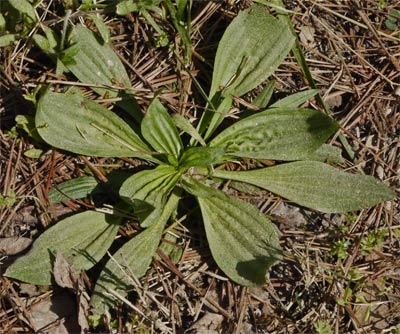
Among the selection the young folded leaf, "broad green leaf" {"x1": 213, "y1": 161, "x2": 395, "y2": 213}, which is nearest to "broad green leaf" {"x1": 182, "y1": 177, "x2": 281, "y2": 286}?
"broad green leaf" {"x1": 213, "y1": 161, "x2": 395, "y2": 213}

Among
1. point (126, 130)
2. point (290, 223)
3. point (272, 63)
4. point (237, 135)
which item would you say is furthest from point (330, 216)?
point (126, 130)

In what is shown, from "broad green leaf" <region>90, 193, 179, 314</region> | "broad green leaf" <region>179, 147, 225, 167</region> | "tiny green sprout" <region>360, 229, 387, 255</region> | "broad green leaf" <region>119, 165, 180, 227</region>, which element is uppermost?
"broad green leaf" <region>179, 147, 225, 167</region>

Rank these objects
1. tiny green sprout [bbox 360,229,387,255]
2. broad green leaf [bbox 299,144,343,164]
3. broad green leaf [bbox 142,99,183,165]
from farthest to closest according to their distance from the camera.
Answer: broad green leaf [bbox 299,144,343,164]
tiny green sprout [bbox 360,229,387,255]
broad green leaf [bbox 142,99,183,165]

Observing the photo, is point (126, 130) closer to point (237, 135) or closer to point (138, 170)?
point (138, 170)

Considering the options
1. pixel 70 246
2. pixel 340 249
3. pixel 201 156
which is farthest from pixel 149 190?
pixel 340 249

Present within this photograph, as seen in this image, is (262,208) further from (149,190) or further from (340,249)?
(149,190)

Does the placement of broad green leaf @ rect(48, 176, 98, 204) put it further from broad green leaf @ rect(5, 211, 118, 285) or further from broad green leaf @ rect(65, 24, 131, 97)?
broad green leaf @ rect(65, 24, 131, 97)
